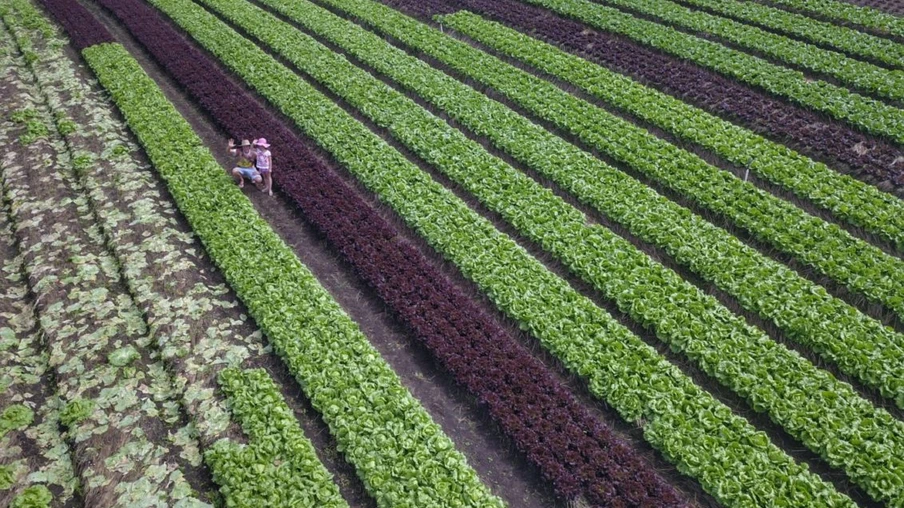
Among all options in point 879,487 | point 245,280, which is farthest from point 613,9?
point 879,487

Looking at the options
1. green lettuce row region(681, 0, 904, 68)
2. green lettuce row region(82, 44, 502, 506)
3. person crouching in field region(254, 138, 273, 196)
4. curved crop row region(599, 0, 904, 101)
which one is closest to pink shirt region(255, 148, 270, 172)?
person crouching in field region(254, 138, 273, 196)

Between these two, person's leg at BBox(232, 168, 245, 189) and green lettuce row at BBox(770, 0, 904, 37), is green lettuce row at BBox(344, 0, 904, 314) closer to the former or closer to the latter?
person's leg at BBox(232, 168, 245, 189)

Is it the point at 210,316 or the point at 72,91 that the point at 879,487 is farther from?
the point at 72,91

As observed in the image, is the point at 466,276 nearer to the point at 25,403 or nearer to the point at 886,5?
the point at 25,403

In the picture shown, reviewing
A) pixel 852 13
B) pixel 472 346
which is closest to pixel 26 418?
pixel 472 346

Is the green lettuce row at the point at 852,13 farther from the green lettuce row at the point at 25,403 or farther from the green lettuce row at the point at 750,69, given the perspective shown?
the green lettuce row at the point at 25,403

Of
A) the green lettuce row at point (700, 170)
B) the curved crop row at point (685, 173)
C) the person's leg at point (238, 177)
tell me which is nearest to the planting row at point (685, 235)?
the curved crop row at point (685, 173)
